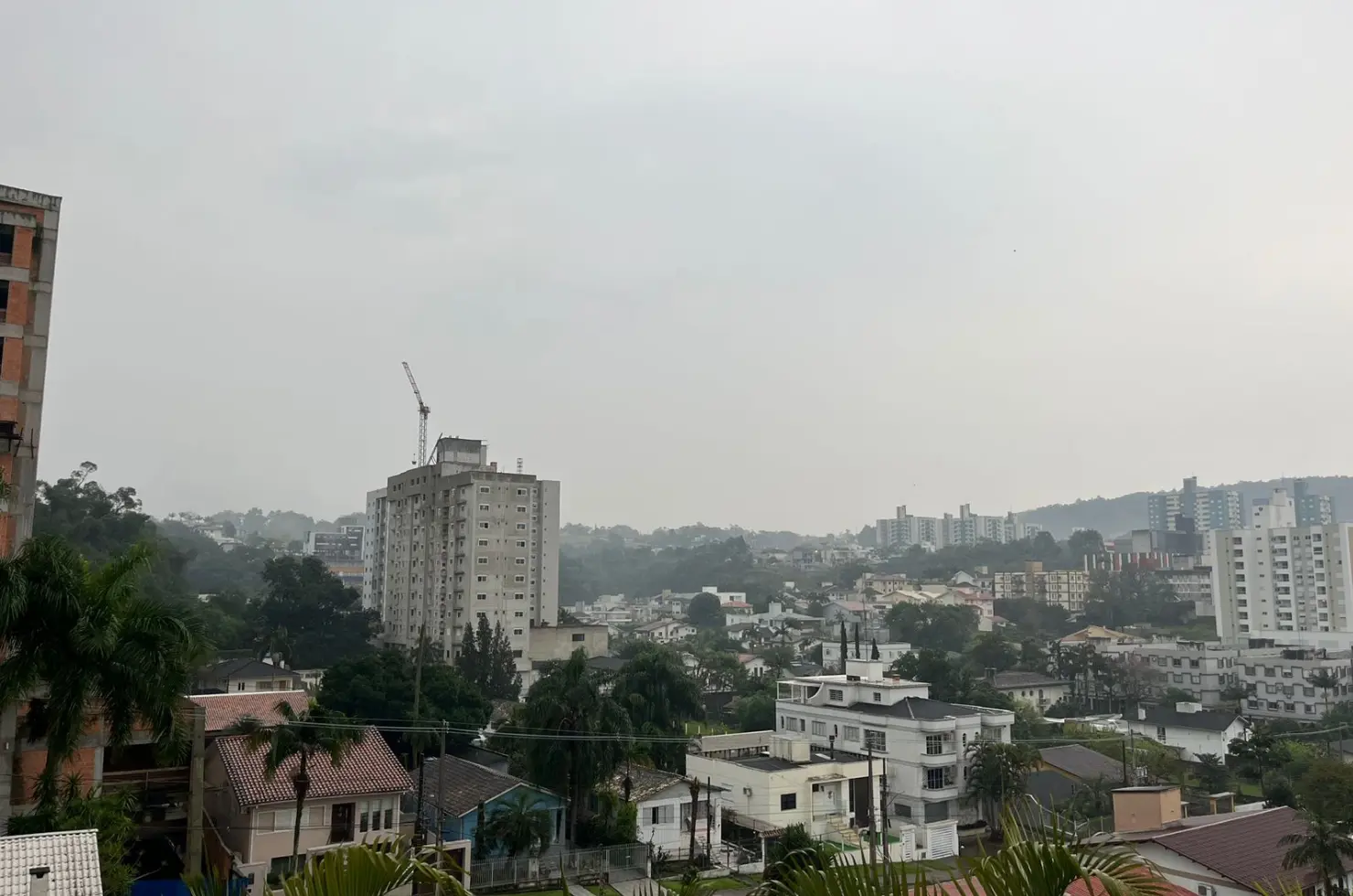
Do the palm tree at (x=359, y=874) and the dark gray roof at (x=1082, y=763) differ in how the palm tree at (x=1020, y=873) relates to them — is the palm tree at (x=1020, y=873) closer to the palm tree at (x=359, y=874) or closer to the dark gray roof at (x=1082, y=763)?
the palm tree at (x=359, y=874)

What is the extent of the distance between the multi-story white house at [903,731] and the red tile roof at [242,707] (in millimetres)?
21779

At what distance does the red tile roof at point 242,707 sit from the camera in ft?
109

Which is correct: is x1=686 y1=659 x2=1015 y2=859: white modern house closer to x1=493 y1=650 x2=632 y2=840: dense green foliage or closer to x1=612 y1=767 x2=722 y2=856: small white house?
x1=612 y1=767 x2=722 y2=856: small white house

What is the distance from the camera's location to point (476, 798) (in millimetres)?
32094

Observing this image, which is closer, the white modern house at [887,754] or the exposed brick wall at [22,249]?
the exposed brick wall at [22,249]

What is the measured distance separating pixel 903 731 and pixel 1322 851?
64.2ft

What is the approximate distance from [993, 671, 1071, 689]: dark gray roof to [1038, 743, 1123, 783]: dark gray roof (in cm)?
2472

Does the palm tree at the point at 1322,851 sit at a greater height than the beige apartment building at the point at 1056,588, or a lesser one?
lesser

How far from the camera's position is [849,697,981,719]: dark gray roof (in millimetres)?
43281

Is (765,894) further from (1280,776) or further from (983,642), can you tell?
(983,642)

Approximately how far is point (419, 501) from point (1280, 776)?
69974mm

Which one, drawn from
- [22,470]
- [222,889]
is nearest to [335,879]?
[222,889]

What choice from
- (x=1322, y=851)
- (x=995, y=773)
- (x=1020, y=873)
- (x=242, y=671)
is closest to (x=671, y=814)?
(x=995, y=773)

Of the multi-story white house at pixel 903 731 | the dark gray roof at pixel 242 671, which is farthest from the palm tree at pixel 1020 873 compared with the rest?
the dark gray roof at pixel 242 671
